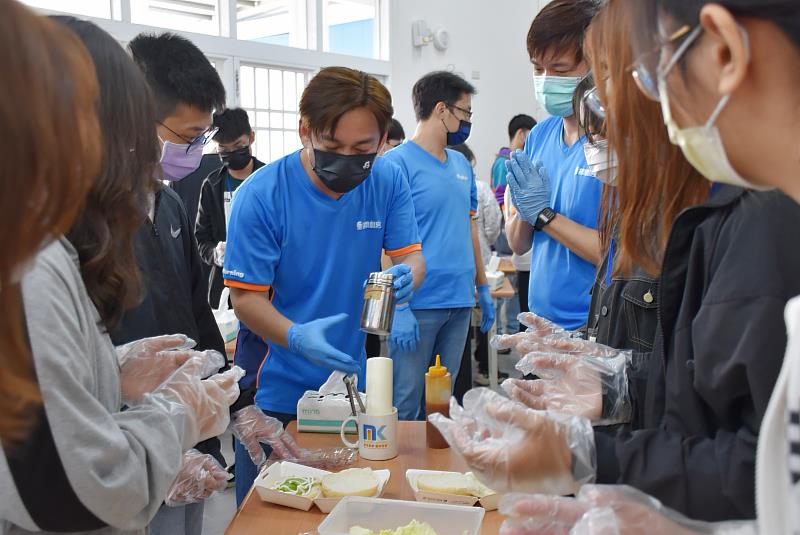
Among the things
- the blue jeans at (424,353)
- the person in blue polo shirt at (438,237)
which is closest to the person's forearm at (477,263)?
the person in blue polo shirt at (438,237)

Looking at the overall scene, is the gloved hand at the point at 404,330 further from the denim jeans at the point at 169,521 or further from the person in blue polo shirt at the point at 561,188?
the denim jeans at the point at 169,521

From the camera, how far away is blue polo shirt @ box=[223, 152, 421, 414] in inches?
78.0

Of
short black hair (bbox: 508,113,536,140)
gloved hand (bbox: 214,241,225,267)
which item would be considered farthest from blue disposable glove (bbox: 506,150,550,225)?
short black hair (bbox: 508,113,536,140)

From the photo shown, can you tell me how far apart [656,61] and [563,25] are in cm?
152

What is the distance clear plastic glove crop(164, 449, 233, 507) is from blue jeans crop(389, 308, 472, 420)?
1.66 meters

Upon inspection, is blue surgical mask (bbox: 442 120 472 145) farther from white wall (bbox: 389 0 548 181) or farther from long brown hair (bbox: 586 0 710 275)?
white wall (bbox: 389 0 548 181)

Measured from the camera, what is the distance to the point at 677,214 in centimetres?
100

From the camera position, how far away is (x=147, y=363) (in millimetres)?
1192

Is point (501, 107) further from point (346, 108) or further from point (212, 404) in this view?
point (212, 404)

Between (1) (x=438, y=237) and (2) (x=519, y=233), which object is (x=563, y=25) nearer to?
(2) (x=519, y=233)

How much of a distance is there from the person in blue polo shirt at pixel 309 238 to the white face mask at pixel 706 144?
1.26m

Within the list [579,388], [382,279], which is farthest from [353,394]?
[579,388]

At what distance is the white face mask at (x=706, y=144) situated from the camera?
0.71 metres

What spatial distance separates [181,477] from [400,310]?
1.72 m
